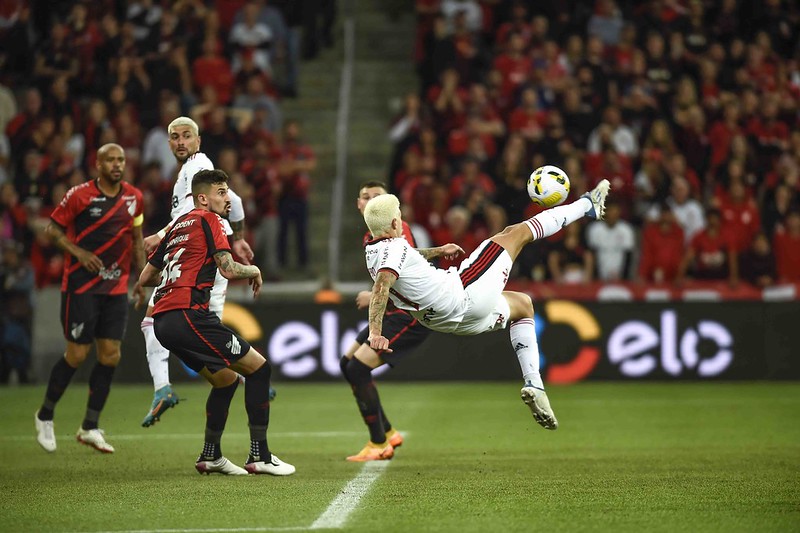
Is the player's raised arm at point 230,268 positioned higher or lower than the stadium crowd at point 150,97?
lower

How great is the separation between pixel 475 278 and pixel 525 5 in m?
→ 13.7

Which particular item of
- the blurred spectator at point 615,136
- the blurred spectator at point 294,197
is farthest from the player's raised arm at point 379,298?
the blurred spectator at point 615,136

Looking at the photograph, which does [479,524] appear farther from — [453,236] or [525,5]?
[525,5]

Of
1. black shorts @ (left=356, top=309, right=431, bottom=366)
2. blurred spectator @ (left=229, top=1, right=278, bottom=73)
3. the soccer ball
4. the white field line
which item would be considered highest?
blurred spectator @ (left=229, top=1, right=278, bottom=73)

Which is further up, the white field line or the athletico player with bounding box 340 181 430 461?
the athletico player with bounding box 340 181 430 461

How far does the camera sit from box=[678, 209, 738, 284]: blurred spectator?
57.5 ft

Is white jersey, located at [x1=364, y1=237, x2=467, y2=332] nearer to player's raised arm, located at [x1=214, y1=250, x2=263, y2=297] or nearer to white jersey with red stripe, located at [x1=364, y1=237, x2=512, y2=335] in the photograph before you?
white jersey with red stripe, located at [x1=364, y1=237, x2=512, y2=335]

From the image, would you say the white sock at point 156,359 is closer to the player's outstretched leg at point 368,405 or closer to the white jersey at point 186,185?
the white jersey at point 186,185

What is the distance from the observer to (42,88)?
819 inches

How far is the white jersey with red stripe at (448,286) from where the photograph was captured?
28.4 ft

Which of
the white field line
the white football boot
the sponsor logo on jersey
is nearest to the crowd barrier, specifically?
→ the white field line

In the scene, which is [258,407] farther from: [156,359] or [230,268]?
[156,359]

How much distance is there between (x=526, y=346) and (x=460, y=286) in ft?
2.56

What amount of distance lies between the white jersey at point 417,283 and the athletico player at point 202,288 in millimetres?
823
